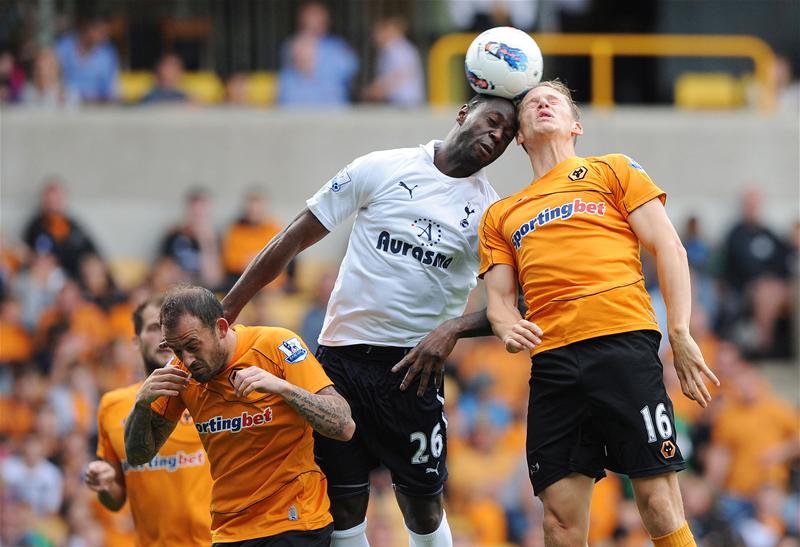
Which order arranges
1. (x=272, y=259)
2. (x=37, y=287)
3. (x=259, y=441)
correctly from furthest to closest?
(x=37, y=287), (x=272, y=259), (x=259, y=441)

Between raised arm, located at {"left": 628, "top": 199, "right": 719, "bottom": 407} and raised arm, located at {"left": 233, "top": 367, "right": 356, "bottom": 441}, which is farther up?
raised arm, located at {"left": 628, "top": 199, "right": 719, "bottom": 407}

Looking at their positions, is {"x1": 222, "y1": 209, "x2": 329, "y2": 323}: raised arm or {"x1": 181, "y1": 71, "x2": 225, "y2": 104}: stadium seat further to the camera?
{"x1": 181, "y1": 71, "x2": 225, "y2": 104}: stadium seat

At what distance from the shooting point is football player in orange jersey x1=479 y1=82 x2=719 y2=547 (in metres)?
5.83

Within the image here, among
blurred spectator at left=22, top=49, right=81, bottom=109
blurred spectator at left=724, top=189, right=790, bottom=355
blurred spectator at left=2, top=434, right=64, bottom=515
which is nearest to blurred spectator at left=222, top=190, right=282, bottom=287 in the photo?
blurred spectator at left=22, top=49, right=81, bottom=109

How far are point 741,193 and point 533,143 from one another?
37.4 ft

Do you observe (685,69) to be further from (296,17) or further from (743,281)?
(296,17)

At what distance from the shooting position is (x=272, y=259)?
21.3 feet

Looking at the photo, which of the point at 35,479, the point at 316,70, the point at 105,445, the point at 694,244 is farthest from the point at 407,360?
the point at 316,70

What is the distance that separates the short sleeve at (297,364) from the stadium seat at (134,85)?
37.3ft

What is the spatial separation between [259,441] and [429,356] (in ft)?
2.92

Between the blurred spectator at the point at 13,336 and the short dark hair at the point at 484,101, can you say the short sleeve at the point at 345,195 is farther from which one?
the blurred spectator at the point at 13,336

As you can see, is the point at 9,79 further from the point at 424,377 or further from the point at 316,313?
the point at 424,377

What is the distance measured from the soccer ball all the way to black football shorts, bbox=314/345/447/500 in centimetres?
135

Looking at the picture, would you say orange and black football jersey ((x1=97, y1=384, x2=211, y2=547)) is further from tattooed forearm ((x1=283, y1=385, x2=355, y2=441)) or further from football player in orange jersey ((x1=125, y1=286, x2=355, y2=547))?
tattooed forearm ((x1=283, y1=385, x2=355, y2=441))
